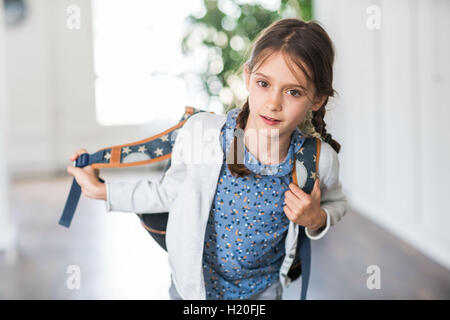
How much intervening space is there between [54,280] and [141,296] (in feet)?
3.44

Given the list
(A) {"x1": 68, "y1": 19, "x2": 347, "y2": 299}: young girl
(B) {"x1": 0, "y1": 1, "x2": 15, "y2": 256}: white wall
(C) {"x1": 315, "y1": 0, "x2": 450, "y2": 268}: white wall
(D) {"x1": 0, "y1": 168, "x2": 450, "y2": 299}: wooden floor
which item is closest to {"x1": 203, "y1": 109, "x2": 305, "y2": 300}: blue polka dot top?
(A) {"x1": 68, "y1": 19, "x2": 347, "y2": 299}: young girl

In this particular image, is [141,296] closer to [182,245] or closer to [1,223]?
[182,245]

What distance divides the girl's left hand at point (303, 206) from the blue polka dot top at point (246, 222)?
0.04 m

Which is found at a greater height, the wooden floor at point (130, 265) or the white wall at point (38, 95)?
the white wall at point (38, 95)

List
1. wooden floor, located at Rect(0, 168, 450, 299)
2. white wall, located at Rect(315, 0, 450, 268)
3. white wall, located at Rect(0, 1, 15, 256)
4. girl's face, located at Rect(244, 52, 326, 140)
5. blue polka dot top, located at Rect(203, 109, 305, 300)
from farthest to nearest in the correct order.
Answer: white wall, located at Rect(0, 1, 15, 256) < white wall, located at Rect(315, 0, 450, 268) < wooden floor, located at Rect(0, 168, 450, 299) < blue polka dot top, located at Rect(203, 109, 305, 300) < girl's face, located at Rect(244, 52, 326, 140)

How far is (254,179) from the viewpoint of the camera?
732 millimetres

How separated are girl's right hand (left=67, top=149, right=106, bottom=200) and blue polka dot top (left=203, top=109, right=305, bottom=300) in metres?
0.18

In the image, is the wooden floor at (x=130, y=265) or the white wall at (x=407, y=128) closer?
the wooden floor at (x=130, y=265)

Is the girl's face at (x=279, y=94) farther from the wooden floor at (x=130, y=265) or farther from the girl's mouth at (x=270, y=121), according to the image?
the wooden floor at (x=130, y=265)

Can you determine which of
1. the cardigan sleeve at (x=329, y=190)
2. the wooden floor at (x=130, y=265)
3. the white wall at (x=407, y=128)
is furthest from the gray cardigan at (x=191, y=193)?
the white wall at (x=407, y=128)

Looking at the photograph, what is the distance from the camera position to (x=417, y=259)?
2484 millimetres

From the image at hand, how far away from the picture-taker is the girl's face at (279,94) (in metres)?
0.58

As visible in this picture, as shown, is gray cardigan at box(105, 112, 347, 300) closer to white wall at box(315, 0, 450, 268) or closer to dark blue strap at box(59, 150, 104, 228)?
dark blue strap at box(59, 150, 104, 228)

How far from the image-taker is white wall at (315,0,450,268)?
7.61ft
